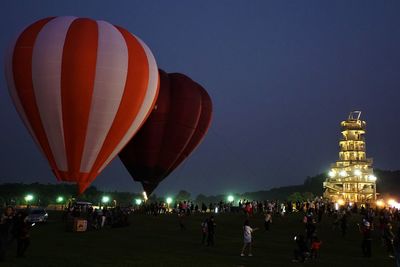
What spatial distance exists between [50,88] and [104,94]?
323 cm

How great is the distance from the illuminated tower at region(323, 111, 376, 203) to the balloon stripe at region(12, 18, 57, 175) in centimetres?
7526

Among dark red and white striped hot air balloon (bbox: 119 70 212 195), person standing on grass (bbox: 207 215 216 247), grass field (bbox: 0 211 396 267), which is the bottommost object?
grass field (bbox: 0 211 396 267)

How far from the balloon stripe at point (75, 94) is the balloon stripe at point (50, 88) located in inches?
11.9

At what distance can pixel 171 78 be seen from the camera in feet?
132

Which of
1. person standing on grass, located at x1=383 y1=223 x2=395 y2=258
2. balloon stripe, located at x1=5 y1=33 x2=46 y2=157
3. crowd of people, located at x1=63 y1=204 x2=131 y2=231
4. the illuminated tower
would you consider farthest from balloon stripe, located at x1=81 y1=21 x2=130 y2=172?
the illuminated tower

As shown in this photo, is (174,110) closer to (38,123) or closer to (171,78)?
(171,78)

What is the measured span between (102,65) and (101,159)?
5908mm

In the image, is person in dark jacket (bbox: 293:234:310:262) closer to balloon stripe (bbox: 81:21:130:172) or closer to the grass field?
the grass field

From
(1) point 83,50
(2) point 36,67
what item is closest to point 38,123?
(2) point 36,67

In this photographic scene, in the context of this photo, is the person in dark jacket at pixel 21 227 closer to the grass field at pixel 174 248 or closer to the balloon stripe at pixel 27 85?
the grass field at pixel 174 248

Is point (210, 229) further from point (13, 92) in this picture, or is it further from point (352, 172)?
point (352, 172)

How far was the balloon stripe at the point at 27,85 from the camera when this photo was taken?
28781 mm

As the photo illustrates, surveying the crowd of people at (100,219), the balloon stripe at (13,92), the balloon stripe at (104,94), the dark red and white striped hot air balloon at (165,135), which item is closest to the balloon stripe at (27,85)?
the balloon stripe at (13,92)

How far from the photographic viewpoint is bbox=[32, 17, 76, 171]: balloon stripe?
28562 mm
